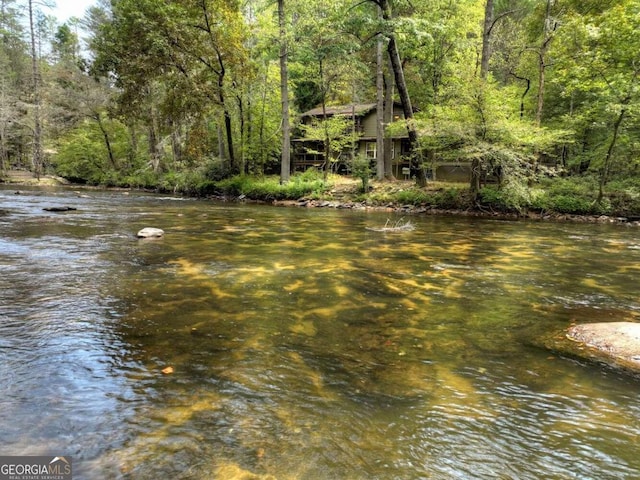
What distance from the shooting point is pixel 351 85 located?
36.7 m

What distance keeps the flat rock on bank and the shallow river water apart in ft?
→ 1.08

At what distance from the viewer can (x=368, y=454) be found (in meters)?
2.98

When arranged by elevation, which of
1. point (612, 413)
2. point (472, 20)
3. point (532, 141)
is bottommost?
point (612, 413)

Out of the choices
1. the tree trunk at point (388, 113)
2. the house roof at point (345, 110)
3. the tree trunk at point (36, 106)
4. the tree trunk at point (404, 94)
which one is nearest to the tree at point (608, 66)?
the tree trunk at point (404, 94)

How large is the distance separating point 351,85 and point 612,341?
34958 millimetres

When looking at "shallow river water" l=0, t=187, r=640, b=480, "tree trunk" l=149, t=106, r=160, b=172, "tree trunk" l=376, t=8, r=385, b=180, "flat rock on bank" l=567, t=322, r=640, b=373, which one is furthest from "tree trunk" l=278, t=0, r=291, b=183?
"flat rock on bank" l=567, t=322, r=640, b=373

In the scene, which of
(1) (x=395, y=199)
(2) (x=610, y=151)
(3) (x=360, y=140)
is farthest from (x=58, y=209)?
(3) (x=360, y=140)

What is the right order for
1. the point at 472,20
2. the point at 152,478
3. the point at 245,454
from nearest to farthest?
1. the point at 152,478
2. the point at 245,454
3. the point at 472,20

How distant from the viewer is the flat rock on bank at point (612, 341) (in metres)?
4.53

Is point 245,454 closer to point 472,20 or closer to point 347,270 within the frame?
point 347,270

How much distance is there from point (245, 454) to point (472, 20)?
29.0m

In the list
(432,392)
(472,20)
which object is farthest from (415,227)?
(472,20)

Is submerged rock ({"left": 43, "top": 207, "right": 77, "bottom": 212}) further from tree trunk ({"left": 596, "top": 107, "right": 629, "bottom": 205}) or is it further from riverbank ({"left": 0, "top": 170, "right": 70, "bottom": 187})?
riverbank ({"left": 0, "top": 170, "right": 70, "bottom": 187})

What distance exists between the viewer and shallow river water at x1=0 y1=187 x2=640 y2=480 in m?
2.96
